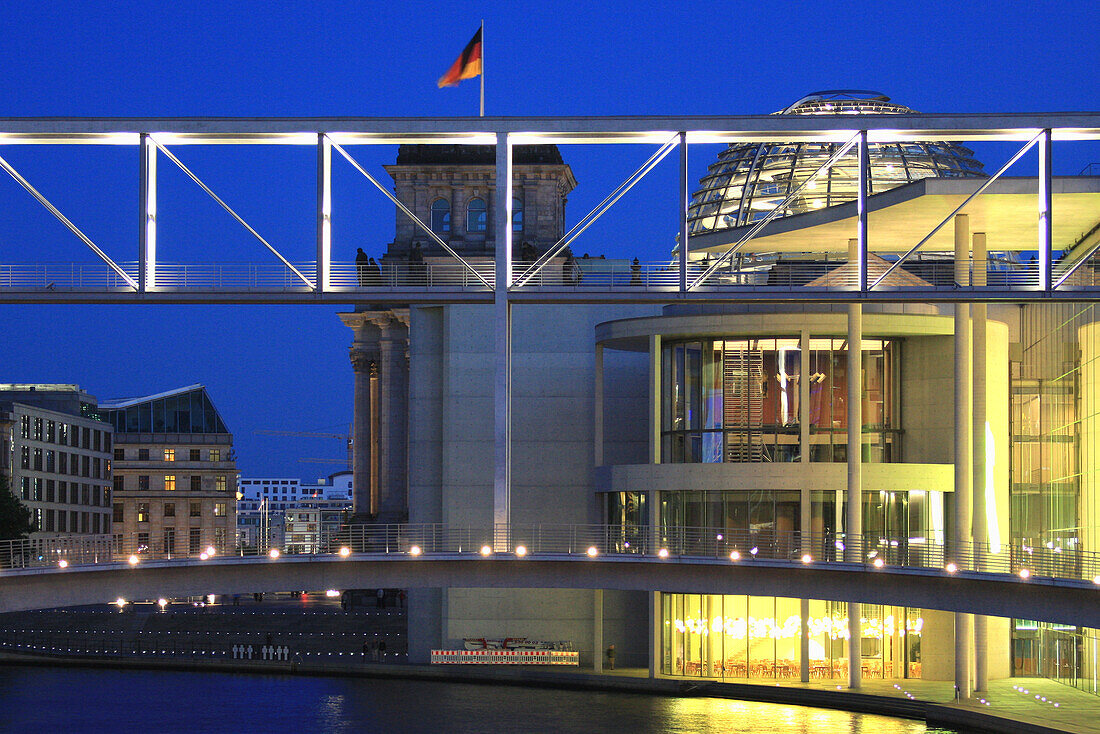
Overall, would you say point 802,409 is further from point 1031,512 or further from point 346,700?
point 346,700

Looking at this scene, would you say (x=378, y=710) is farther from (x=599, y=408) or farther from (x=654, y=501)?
(x=599, y=408)

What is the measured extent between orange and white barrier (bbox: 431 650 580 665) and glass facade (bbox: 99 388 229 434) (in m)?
102

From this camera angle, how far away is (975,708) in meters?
52.2

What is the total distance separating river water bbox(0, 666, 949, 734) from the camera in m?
53.1

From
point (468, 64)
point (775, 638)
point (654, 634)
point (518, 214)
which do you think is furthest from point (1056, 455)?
point (518, 214)

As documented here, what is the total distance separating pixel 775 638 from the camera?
208ft

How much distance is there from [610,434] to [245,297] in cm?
2770

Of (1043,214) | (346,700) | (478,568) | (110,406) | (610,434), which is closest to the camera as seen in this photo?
(1043,214)

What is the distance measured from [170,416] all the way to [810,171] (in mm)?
114793

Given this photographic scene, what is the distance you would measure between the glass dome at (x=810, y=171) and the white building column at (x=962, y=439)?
13.2m

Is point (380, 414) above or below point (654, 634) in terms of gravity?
above

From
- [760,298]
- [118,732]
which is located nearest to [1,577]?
[118,732]

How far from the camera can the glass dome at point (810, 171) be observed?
69.1 metres

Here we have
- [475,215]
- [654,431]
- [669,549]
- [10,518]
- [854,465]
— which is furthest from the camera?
[475,215]
